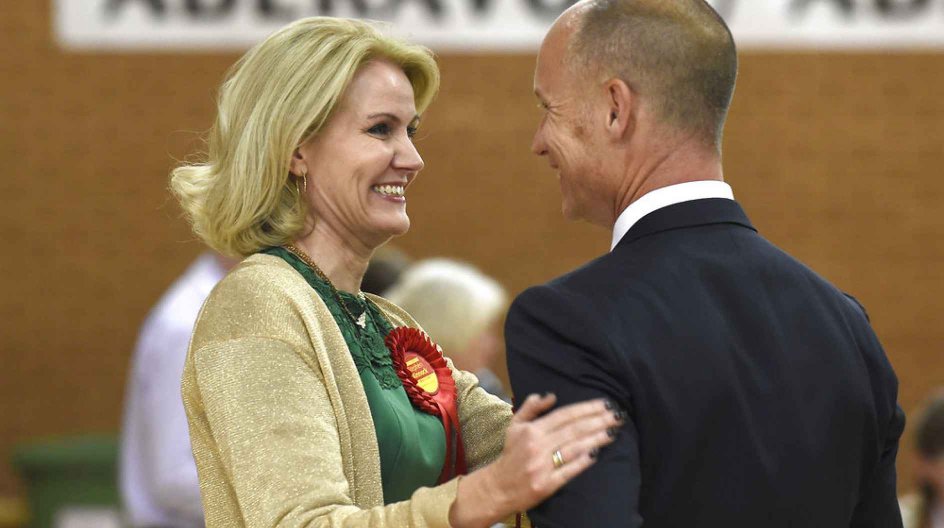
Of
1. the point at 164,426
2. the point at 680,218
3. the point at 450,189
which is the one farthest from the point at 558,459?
the point at 450,189

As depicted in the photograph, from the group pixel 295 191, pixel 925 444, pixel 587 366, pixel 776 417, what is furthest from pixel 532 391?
pixel 925 444

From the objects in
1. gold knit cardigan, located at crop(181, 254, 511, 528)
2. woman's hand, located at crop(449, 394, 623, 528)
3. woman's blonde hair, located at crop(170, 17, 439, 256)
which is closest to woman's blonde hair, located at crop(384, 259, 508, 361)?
woman's blonde hair, located at crop(170, 17, 439, 256)

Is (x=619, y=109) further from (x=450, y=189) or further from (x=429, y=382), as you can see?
(x=450, y=189)

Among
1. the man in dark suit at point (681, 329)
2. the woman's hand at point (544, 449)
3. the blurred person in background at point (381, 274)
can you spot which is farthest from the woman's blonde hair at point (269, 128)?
the blurred person in background at point (381, 274)

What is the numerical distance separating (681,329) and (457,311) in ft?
8.30

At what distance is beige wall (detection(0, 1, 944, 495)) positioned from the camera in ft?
22.6

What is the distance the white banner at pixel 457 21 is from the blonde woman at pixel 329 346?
13.3 ft

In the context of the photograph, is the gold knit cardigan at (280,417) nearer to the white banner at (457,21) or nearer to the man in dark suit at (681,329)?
the man in dark suit at (681,329)

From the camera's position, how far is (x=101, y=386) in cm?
695

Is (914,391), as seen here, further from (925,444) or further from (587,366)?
(587,366)

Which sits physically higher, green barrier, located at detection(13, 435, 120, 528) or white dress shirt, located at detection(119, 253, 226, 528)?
white dress shirt, located at detection(119, 253, 226, 528)

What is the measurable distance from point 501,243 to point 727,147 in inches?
47.4

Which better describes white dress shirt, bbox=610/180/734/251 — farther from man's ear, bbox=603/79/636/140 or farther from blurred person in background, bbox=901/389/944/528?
blurred person in background, bbox=901/389/944/528

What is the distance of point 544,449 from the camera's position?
1949 mm
